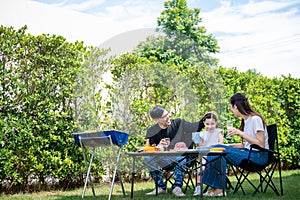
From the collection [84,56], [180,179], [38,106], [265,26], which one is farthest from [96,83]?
[265,26]

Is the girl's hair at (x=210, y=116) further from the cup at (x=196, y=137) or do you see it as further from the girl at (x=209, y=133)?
the cup at (x=196, y=137)

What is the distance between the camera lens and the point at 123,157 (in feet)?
19.3

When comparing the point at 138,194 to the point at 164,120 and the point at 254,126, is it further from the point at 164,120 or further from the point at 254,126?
the point at 254,126

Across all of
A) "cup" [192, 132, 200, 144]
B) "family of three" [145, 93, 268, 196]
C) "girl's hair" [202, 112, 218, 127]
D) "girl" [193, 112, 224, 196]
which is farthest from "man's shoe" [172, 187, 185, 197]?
"girl's hair" [202, 112, 218, 127]

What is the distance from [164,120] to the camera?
4461 millimetres

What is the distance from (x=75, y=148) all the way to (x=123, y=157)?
2.26 feet

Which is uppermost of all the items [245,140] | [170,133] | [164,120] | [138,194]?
[164,120]

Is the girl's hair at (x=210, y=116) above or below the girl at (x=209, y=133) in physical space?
above

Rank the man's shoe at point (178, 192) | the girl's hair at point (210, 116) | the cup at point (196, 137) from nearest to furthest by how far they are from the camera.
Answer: the girl's hair at point (210, 116), the cup at point (196, 137), the man's shoe at point (178, 192)

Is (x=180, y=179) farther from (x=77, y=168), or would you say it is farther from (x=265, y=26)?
(x=265, y=26)

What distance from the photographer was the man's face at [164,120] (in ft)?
14.5

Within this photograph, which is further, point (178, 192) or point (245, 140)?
point (178, 192)

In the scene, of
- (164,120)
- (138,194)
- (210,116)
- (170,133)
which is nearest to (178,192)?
(138,194)

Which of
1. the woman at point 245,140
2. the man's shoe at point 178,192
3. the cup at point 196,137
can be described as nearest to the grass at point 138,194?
the man's shoe at point 178,192
